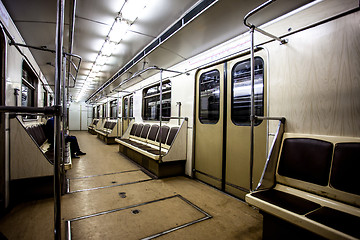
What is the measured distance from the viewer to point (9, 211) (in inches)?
92.4

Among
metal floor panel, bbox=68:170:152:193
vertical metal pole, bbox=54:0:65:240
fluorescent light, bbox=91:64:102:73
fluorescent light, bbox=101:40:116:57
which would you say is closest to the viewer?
vertical metal pole, bbox=54:0:65:240

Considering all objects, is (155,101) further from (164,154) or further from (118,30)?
(118,30)

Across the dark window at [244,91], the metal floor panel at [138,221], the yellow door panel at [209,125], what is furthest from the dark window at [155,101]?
the metal floor panel at [138,221]

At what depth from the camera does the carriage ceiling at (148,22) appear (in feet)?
7.43

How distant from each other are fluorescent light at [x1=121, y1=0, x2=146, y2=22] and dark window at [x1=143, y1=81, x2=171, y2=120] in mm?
2325

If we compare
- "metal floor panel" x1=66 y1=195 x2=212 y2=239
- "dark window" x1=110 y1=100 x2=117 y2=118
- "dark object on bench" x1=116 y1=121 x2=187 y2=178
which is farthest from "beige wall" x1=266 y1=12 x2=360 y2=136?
"dark window" x1=110 y1=100 x2=117 y2=118

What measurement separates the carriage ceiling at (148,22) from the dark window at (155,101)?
1170 mm

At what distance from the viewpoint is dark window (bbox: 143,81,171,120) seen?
5045 millimetres

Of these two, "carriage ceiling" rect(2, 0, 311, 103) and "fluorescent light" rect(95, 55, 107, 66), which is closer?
"carriage ceiling" rect(2, 0, 311, 103)

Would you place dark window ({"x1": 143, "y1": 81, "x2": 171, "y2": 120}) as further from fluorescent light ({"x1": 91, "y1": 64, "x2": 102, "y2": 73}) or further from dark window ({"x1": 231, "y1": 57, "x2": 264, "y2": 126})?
dark window ({"x1": 231, "y1": 57, "x2": 264, "y2": 126})

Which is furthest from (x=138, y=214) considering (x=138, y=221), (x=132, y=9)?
(x=132, y=9)

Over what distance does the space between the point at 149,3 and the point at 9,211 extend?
3.28 metres

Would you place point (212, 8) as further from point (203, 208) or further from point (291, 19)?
point (203, 208)

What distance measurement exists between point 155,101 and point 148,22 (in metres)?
3.18
